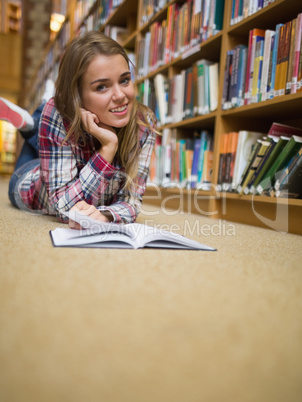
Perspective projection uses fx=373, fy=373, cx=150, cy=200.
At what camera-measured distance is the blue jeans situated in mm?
1744

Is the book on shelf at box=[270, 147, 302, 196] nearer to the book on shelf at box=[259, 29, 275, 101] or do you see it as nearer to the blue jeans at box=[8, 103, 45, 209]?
the book on shelf at box=[259, 29, 275, 101]

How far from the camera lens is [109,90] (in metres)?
1.24

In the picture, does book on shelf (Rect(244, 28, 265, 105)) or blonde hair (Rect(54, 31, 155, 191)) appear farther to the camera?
book on shelf (Rect(244, 28, 265, 105))

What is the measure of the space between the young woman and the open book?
18 cm

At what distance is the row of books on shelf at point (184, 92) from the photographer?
6.60ft

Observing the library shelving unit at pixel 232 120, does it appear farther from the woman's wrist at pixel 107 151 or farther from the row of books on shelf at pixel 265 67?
the woman's wrist at pixel 107 151

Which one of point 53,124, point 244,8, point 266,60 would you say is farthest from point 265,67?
point 53,124

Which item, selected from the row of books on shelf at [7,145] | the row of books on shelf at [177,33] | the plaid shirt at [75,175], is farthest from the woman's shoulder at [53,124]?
the row of books on shelf at [7,145]

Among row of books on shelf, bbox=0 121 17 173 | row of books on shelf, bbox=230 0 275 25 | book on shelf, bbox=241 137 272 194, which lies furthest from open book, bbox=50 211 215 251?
row of books on shelf, bbox=0 121 17 173

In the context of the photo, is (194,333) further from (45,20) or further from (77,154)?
(45,20)

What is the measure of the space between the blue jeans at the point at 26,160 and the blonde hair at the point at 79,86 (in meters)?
0.54

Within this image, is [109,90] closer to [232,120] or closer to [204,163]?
[232,120]

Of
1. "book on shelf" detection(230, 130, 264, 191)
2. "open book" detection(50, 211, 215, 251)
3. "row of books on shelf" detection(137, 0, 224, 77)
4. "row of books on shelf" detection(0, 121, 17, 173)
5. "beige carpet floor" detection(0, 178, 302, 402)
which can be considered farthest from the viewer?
"row of books on shelf" detection(0, 121, 17, 173)

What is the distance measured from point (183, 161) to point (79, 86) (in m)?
1.11
